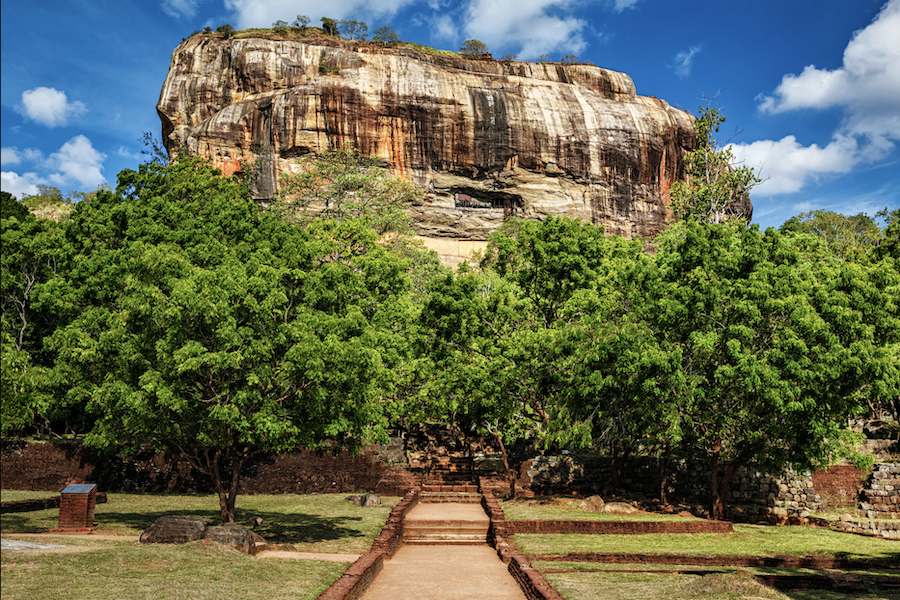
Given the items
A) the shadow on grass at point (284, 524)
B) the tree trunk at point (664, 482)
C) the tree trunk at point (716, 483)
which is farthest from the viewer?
the tree trunk at point (664, 482)

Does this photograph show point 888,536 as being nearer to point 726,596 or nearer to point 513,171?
point 726,596

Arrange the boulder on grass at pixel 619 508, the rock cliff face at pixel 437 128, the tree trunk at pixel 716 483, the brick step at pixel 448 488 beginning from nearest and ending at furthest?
the tree trunk at pixel 716 483 → the boulder on grass at pixel 619 508 → the brick step at pixel 448 488 → the rock cliff face at pixel 437 128

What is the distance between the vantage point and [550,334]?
20.0 meters

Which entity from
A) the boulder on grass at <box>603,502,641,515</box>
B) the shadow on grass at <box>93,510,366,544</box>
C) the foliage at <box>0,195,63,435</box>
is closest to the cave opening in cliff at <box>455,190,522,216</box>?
the foliage at <box>0,195,63,435</box>

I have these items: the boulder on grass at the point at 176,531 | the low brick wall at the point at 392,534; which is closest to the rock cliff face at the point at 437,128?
the low brick wall at the point at 392,534

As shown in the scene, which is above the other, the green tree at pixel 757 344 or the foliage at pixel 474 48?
the foliage at pixel 474 48

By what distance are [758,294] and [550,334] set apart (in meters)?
5.84

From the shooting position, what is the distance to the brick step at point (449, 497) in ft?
71.9

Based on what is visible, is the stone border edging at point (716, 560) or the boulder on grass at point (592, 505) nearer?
the stone border edging at point (716, 560)

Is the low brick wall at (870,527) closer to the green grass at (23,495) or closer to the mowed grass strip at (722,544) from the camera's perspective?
the mowed grass strip at (722,544)

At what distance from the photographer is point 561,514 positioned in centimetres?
1797

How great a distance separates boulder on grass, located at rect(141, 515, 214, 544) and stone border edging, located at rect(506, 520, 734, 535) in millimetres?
7344

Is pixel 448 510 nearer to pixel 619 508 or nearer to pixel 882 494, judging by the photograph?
pixel 619 508

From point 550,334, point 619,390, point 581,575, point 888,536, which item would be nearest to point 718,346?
point 619,390
